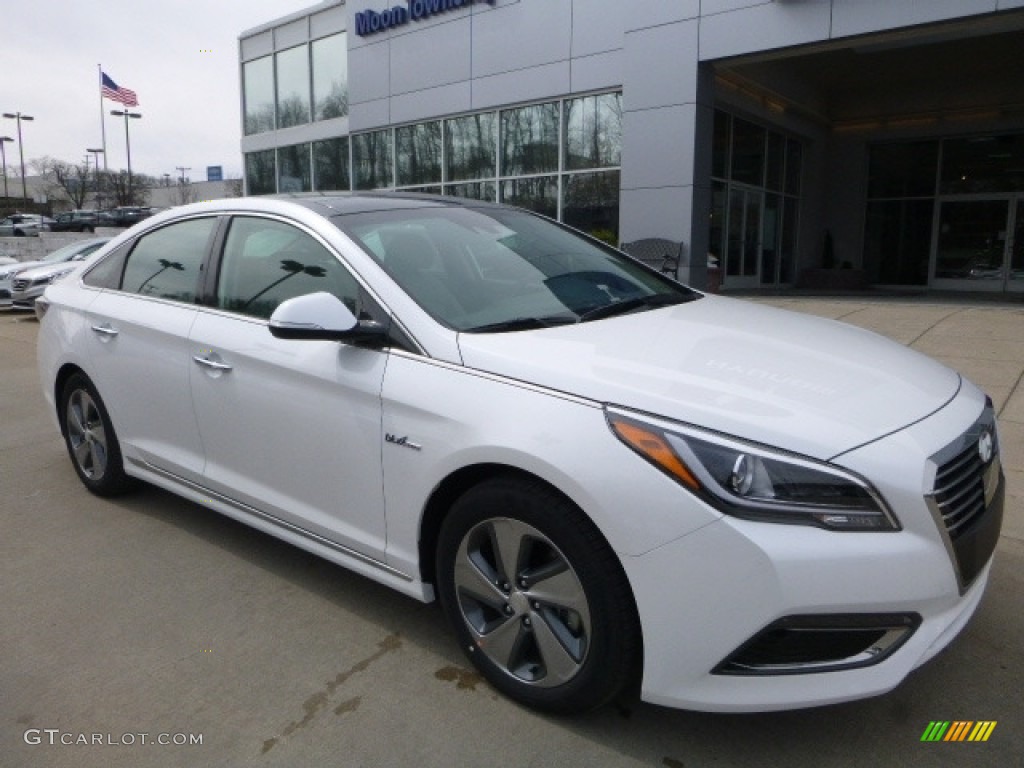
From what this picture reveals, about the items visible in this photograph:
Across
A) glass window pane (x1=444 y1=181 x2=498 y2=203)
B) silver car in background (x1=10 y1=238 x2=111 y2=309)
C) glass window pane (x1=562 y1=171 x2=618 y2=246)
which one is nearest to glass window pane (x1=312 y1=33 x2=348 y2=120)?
glass window pane (x1=444 y1=181 x2=498 y2=203)

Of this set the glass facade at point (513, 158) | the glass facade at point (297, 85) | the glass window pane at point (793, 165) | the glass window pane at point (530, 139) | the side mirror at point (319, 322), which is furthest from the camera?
the glass facade at point (297, 85)

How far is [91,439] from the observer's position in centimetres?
432

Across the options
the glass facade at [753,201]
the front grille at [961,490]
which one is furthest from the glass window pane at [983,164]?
the front grille at [961,490]

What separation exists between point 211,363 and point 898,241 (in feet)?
60.6

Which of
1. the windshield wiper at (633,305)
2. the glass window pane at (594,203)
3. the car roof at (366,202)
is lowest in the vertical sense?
the windshield wiper at (633,305)

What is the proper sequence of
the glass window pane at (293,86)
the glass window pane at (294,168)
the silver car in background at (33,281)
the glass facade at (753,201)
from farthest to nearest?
1. the glass window pane at (294,168)
2. the glass window pane at (293,86)
3. the glass facade at (753,201)
4. the silver car in background at (33,281)

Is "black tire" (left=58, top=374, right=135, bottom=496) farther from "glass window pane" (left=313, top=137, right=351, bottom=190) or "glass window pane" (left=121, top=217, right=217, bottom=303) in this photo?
"glass window pane" (left=313, top=137, right=351, bottom=190)

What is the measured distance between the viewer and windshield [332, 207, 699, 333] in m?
2.83

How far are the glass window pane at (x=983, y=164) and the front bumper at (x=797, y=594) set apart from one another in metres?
17.8

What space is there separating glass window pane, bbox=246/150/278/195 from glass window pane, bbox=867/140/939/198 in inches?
617

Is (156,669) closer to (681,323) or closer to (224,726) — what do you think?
(224,726)

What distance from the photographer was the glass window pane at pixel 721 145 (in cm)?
1448

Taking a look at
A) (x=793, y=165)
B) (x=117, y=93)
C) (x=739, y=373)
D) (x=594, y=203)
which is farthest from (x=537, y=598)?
(x=117, y=93)

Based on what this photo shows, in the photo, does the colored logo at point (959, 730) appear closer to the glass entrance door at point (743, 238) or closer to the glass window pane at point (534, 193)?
the glass entrance door at point (743, 238)
